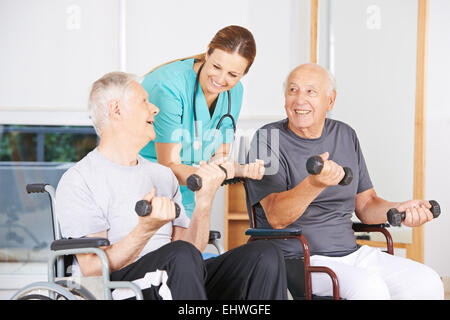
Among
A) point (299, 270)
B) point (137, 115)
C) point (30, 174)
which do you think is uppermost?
point (137, 115)

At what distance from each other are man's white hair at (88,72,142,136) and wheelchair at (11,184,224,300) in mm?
428

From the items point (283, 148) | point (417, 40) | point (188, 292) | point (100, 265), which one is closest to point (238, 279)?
point (188, 292)

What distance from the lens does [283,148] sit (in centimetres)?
197

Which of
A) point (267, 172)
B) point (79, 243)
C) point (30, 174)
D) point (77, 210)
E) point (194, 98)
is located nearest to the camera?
point (79, 243)

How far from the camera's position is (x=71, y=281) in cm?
151

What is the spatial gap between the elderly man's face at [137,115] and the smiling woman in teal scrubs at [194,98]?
1.02ft

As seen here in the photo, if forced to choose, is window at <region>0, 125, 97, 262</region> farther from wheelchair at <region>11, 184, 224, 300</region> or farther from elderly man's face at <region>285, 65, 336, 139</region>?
wheelchair at <region>11, 184, 224, 300</region>

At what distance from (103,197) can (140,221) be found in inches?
8.6

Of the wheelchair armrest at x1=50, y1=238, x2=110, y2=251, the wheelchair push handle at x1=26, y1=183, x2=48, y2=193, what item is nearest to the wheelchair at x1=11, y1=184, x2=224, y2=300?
the wheelchair armrest at x1=50, y1=238, x2=110, y2=251

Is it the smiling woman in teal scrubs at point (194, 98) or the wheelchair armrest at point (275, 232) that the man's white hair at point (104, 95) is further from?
the wheelchair armrest at point (275, 232)

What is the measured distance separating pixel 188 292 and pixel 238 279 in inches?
8.5

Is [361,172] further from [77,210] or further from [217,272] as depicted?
[77,210]

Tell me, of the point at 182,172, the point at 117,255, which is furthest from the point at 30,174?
→ the point at 117,255
